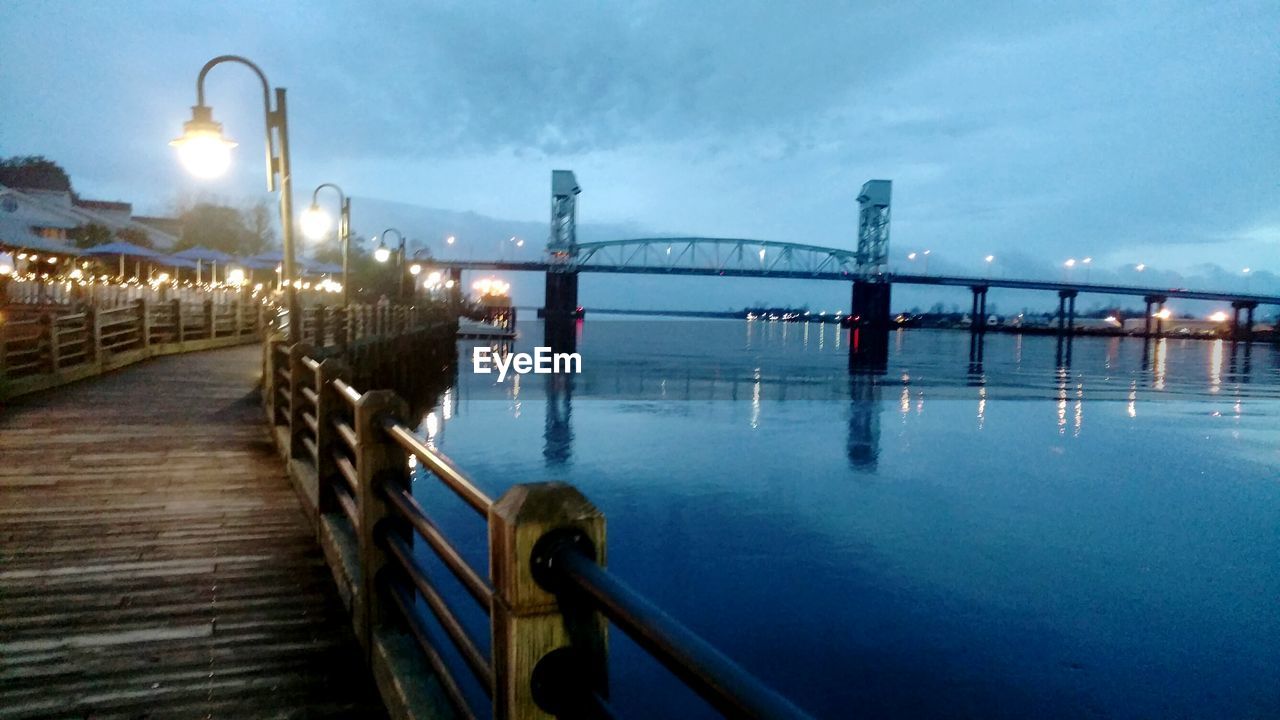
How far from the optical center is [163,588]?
208 inches

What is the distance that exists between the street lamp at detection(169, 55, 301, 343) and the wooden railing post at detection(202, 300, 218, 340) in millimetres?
13021

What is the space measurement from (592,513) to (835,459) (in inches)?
809

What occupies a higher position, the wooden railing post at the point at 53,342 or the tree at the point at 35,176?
the tree at the point at 35,176

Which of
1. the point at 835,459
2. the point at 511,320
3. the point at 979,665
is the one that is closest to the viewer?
the point at 979,665

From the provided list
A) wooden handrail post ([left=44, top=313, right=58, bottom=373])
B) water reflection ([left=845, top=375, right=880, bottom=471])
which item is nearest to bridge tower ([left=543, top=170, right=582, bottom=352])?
water reflection ([left=845, top=375, right=880, bottom=471])

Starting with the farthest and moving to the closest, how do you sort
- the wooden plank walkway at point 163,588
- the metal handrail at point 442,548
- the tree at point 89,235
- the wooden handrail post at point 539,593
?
the tree at point 89,235 → the wooden plank walkway at point 163,588 → the metal handrail at point 442,548 → the wooden handrail post at point 539,593

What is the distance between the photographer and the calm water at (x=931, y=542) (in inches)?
376

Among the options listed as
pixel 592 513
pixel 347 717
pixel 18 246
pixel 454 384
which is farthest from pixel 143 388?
pixel 454 384

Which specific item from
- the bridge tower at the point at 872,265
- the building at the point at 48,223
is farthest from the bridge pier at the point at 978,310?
the building at the point at 48,223

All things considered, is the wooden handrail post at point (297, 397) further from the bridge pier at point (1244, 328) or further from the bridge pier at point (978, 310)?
the bridge pier at point (1244, 328)

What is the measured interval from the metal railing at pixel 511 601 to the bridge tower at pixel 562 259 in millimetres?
102572

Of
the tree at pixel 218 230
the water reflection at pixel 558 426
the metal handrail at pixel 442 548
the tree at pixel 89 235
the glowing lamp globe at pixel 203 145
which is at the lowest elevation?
the water reflection at pixel 558 426

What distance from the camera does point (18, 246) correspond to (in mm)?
25938

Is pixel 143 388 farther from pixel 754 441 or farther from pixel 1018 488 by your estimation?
pixel 1018 488
